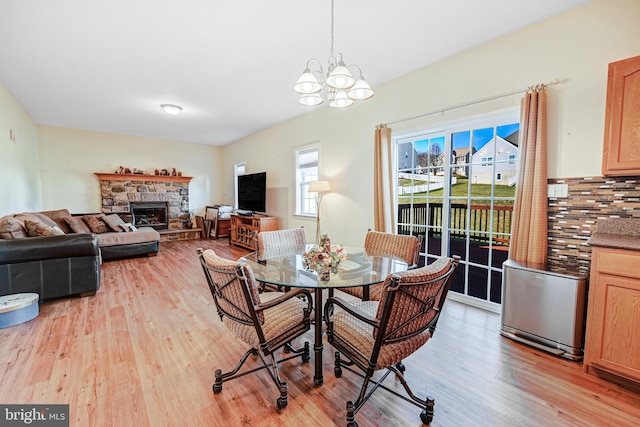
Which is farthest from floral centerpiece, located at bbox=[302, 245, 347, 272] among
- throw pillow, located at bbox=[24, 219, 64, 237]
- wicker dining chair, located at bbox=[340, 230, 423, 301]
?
throw pillow, located at bbox=[24, 219, 64, 237]

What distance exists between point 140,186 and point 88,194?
1.07 m

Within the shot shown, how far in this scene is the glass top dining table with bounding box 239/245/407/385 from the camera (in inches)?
66.8

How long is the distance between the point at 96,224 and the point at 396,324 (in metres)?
5.98

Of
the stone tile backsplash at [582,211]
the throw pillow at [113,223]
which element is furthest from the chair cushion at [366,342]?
the throw pillow at [113,223]

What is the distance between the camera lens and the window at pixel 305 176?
5.02 m

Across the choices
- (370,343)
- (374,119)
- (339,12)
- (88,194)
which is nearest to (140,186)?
(88,194)

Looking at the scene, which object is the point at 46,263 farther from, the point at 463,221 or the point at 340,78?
the point at 463,221

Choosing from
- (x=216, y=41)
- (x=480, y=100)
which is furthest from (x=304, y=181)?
(x=480, y=100)

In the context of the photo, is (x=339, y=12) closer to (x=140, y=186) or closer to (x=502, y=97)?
(x=502, y=97)

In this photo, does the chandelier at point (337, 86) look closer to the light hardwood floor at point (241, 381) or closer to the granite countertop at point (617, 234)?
the granite countertop at point (617, 234)

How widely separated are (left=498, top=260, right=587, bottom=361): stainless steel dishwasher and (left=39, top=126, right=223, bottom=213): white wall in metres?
7.76

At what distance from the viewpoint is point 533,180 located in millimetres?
2346

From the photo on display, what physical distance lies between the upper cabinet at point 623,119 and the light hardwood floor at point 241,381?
4.73ft

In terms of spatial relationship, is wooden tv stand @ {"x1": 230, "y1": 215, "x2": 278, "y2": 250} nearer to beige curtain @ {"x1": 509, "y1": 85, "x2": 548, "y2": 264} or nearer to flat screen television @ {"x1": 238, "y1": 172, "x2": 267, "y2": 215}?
flat screen television @ {"x1": 238, "y1": 172, "x2": 267, "y2": 215}
